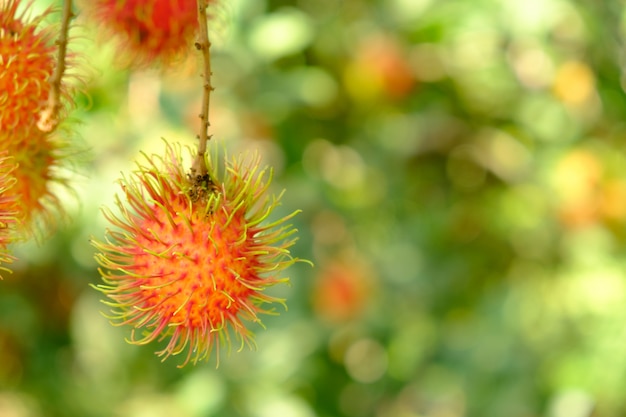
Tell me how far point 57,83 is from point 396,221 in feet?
6.78

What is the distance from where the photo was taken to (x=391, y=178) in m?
3.32

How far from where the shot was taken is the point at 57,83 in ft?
4.56

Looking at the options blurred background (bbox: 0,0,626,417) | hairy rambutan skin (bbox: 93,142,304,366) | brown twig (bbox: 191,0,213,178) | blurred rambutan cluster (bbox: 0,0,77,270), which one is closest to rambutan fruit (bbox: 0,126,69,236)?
blurred rambutan cluster (bbox: 0,0,77,270)

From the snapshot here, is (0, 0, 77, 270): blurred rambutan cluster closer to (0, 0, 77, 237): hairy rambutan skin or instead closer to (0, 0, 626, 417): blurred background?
(0, 0, 77, 237): hairy rambutan skin

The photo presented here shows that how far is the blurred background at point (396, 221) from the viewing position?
2736 mm

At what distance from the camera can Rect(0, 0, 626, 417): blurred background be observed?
108 inches

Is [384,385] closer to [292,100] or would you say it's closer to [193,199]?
[292,100]

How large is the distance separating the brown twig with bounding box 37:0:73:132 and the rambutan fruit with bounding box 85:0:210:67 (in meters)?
0.27

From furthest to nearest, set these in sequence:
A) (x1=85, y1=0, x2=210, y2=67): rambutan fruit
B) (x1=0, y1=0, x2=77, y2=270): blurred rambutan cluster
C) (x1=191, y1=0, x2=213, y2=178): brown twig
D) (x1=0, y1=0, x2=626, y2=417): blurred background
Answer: (x1=0, y1=0, x2=626, y2=417): blurred background, (x1=85, y1=0, x2=210, y2=67): rambutan fruit, (x1=0, y1=0, x2=77, y2=270): blurred rambutan cluster, (x1=191, y1=0, x2=213, y2=178): brown twig

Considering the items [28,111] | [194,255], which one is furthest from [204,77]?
[28,111]

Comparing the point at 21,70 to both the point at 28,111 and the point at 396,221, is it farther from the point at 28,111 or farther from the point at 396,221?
the point at 396,221

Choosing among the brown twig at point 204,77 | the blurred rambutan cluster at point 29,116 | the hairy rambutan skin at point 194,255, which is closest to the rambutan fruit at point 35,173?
the blurred rambutan cluster at point 29,116

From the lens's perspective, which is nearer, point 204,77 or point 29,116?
point 204,77

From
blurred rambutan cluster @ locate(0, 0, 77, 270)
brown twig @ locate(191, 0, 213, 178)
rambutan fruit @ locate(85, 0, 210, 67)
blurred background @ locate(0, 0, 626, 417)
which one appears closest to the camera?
brown twig @ locate(191, 0, 213, 178)
